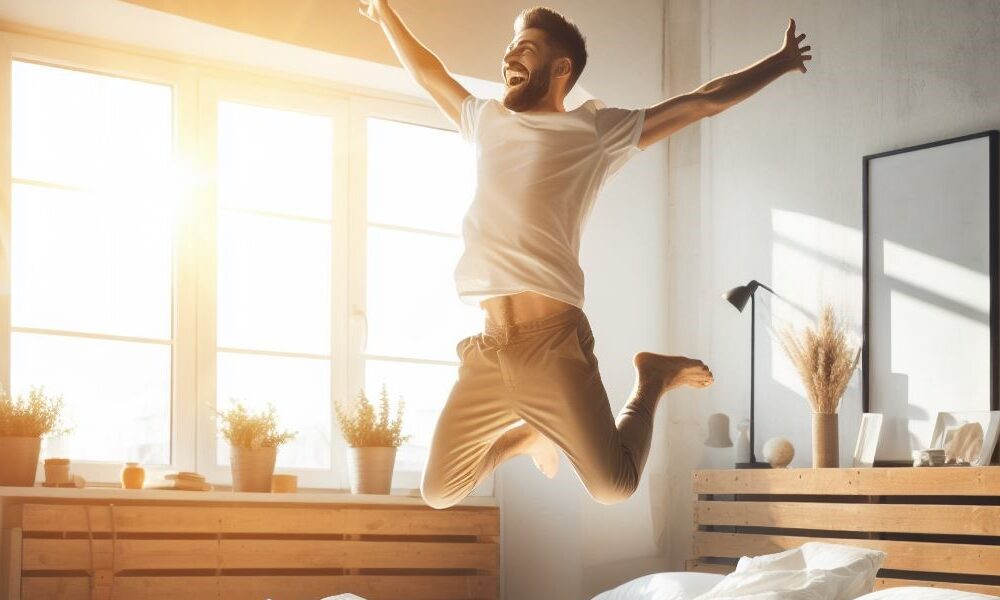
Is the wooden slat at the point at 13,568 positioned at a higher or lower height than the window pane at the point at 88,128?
lower

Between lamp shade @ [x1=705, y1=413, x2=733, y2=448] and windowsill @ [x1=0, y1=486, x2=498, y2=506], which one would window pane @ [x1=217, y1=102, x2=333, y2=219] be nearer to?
windowsill @ [x1=0, y1=486, x2=498, y2=506]

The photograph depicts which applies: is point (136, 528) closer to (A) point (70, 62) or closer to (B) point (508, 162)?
(A) point (70, 62)

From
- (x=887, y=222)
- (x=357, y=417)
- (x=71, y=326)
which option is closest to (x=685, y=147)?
(x=887, y=222)

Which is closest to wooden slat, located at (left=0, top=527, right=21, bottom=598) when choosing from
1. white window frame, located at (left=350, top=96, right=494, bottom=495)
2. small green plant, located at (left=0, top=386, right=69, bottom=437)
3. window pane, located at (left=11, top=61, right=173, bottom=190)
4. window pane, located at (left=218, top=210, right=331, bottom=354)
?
small green plant, located at (left=0, top=386, right=69, bottom=437)

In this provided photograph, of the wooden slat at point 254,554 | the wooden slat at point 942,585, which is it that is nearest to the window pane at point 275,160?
the wooden slat at point 254,554

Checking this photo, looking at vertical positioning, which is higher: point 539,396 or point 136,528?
point 539,396

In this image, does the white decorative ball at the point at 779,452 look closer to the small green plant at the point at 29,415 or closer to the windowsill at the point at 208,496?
the windowsill at the point at 208,496

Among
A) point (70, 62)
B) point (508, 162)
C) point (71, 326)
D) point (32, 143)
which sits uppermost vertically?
point (70, 62)

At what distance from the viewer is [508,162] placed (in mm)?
2518

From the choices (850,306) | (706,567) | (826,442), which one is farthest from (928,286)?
(706,567)

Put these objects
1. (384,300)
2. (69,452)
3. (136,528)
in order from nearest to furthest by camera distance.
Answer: (136,528) < (69,452) < (384,300)

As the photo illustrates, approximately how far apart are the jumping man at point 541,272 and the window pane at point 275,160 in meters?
1.94

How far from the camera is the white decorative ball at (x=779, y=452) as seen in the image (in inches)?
160

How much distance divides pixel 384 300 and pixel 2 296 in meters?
1.42
